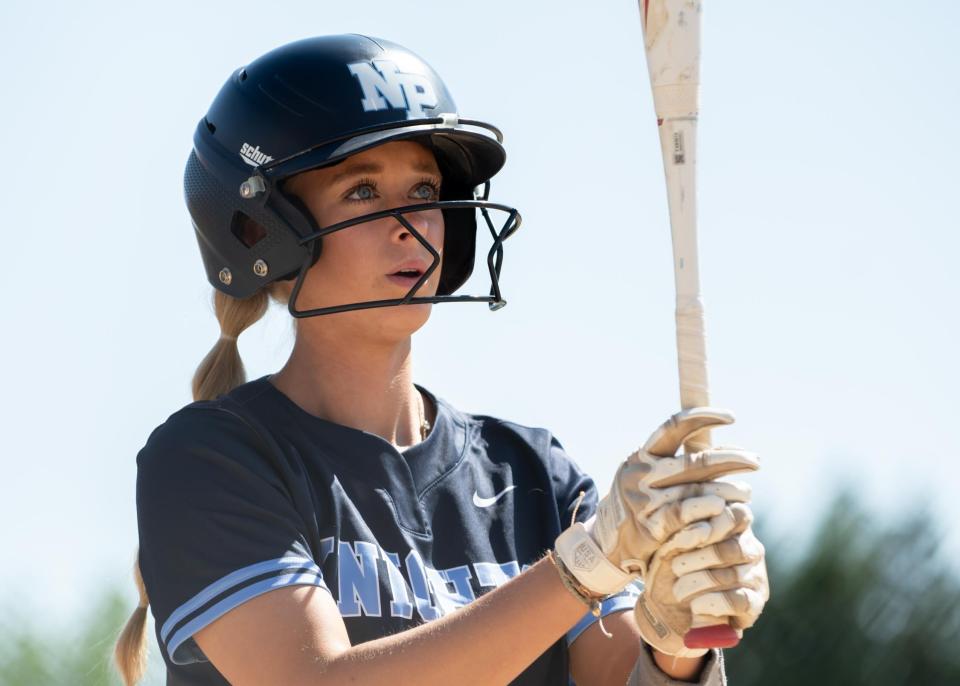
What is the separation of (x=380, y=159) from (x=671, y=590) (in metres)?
1.44

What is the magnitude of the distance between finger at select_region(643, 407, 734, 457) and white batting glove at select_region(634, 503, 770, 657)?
16 centimetres

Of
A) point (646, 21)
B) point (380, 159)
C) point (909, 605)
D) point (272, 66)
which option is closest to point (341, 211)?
point (380, 159)

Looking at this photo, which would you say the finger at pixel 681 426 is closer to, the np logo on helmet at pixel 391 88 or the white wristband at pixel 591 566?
the white wristband at pixel 591 566

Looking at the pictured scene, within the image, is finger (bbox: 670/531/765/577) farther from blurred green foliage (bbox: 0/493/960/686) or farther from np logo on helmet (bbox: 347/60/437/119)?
blurred green foliage (bbox: 0/493/960/686)

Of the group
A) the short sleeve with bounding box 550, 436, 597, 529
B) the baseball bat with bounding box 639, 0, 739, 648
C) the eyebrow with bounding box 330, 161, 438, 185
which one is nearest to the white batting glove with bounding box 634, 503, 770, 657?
the baseball bat with bounding box 639, 0, 739, 648

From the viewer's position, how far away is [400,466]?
144 inches

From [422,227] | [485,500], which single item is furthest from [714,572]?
[422,227]

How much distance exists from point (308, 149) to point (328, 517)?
3.16ft

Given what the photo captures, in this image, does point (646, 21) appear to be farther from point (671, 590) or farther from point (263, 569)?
point (263, 569)

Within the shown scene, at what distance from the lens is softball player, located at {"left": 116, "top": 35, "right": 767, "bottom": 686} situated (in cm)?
300

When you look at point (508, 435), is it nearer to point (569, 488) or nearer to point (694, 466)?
point (569, 488)

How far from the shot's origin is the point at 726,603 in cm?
289

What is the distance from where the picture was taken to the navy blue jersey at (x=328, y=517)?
3244mm

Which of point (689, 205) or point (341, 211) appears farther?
point (341, 211)
